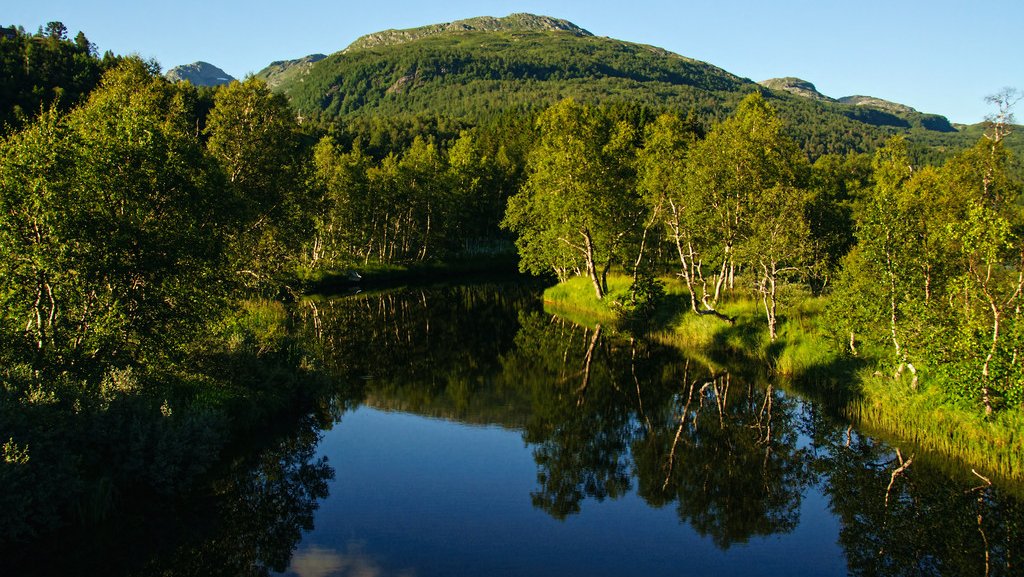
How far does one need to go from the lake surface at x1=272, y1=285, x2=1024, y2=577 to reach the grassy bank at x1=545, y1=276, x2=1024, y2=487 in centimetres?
102

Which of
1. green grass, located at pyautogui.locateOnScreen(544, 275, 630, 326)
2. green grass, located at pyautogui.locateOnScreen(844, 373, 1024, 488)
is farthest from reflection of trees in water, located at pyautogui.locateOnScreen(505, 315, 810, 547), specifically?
green grass, located at pyautogui.locateOnScreen(544, 275, 630, 326)

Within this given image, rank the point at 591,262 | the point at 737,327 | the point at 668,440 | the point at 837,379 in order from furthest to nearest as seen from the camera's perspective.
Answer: the point at 591,262 → the point at 737,327 → the point at 837,379 → the point at 668,440

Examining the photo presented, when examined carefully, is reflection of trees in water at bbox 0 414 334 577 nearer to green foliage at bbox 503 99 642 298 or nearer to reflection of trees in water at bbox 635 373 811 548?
reflection of trees in water at bbox 635 373 811 548

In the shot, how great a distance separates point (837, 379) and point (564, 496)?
16.9 m

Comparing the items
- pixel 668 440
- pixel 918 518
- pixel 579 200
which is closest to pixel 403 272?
pixel 579 200

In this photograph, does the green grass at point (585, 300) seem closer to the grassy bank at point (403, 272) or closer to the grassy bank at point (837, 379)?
the grassy bank at point (837, 379)

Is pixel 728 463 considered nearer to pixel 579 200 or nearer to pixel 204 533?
pixel 204 533

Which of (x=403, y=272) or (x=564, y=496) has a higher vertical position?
(x=564, y=496)

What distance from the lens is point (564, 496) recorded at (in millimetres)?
22969

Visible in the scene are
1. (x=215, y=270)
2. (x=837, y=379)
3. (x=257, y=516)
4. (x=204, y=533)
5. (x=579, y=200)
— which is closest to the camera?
(x=204, y=533)

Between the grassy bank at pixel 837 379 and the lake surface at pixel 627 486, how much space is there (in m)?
1.02

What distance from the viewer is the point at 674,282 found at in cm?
5775

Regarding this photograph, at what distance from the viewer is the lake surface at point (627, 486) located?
18.5 metres

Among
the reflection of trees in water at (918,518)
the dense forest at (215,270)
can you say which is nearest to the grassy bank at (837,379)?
the dense forest at (215,270)
